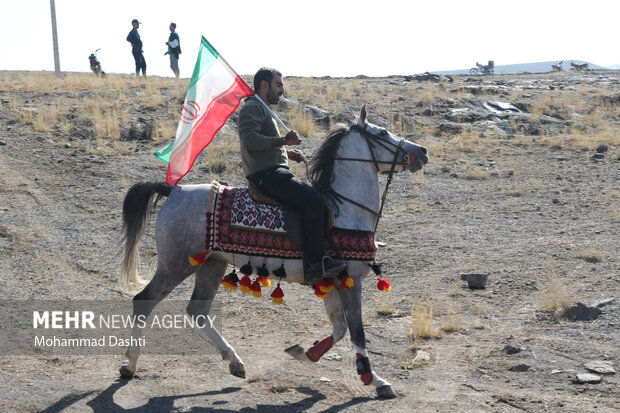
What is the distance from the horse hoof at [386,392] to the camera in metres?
6.57

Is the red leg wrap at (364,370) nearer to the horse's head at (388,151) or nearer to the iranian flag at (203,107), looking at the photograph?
the horse's head at (388,151)

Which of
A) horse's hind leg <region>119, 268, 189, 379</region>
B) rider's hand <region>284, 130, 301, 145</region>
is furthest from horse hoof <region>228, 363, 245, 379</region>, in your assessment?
rider's hand <region>284, 130, 301, 145</region>

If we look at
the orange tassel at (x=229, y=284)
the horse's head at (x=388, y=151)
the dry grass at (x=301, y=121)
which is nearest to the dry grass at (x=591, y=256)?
the horse's head at (x=388, y=151)

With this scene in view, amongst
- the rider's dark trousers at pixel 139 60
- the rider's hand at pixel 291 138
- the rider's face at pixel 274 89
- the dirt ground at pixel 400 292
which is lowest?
the dirt ground at pixel 400 292

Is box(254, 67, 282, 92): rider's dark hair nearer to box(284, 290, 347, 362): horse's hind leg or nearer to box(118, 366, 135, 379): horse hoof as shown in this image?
box(284, 290, 347, 362): horse's hind leg

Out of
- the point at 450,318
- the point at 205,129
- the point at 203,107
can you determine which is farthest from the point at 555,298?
the point at 203,107

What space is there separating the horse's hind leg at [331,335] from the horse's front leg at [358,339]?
185 mm

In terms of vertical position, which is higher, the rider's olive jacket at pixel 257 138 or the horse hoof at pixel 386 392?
the rider's olive jacket at pixel 257 138

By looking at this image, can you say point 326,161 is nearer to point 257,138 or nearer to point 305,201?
point 305,201

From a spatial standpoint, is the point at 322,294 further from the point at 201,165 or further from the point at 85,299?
the point at 201,165

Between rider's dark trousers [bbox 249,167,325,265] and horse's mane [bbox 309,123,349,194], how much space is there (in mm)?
286

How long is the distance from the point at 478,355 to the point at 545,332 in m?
1.16

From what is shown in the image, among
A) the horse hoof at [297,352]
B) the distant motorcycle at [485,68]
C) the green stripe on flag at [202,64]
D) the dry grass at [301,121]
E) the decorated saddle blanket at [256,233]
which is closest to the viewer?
the decorated saddle blanket at [256,233]

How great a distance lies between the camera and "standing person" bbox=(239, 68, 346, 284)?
261 inches
